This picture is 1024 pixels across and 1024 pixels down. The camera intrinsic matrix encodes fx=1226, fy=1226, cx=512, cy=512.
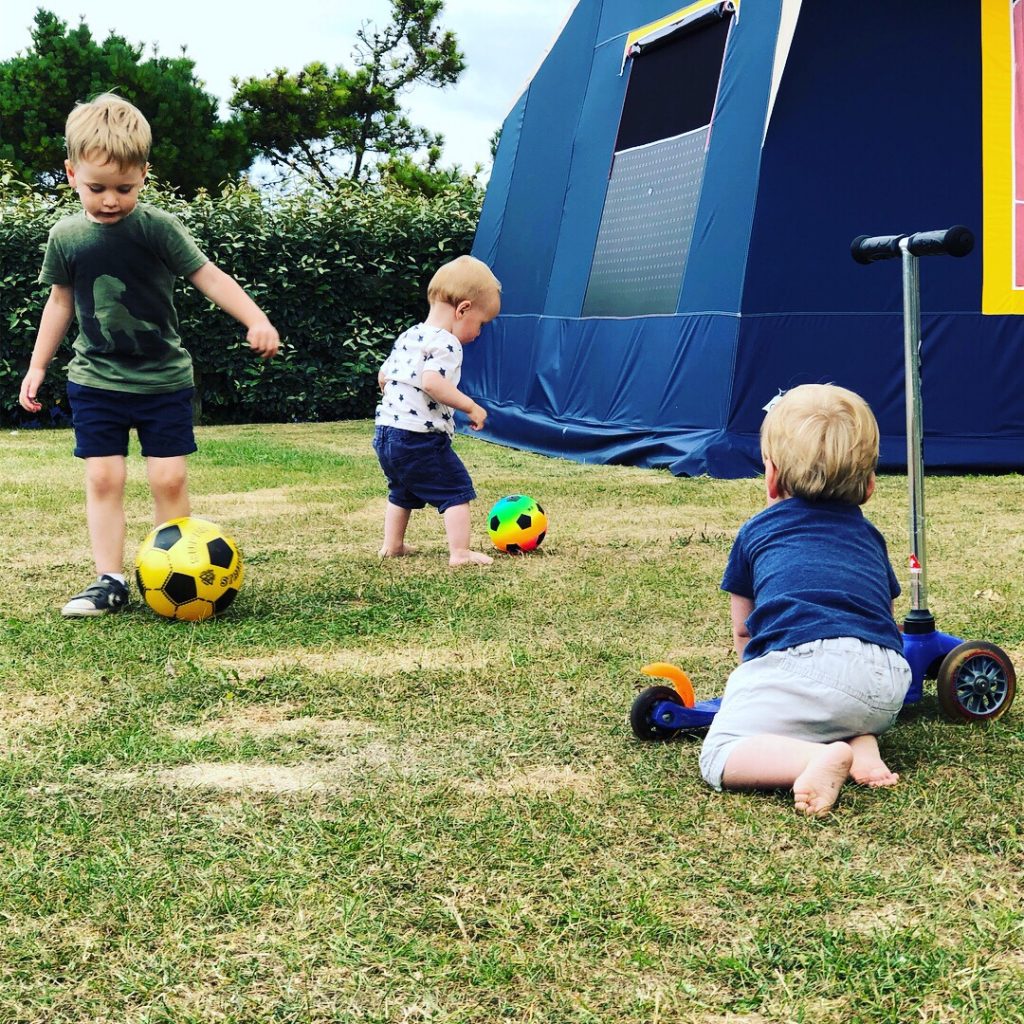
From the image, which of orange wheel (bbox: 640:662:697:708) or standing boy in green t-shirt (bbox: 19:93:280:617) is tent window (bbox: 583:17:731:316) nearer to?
standing boy in green t-shirt (bbox: 19:93:280:617)

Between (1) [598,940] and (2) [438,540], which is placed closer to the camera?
(1) [598,940]

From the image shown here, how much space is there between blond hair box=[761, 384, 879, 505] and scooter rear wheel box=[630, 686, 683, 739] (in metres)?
0.49

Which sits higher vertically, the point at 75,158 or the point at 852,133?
the point at 852,133

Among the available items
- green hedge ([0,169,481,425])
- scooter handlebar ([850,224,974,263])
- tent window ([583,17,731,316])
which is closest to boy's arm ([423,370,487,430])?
scooter handlebar ([850,224,974,263])

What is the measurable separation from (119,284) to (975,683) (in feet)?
9.64

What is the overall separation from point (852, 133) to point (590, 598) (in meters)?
4.69

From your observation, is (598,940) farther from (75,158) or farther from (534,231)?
(534,231)

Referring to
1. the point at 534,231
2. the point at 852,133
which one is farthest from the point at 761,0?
the point at 534,231

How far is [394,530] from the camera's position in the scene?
4.88 metres

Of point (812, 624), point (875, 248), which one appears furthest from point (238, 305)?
point (812, 624)

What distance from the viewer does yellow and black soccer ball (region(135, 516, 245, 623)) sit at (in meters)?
3.72

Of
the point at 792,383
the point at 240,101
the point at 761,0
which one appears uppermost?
the point at 240,101

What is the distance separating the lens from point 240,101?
31562 mm

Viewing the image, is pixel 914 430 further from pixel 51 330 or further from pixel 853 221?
pixel 853 221
